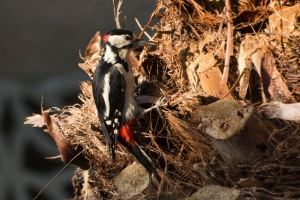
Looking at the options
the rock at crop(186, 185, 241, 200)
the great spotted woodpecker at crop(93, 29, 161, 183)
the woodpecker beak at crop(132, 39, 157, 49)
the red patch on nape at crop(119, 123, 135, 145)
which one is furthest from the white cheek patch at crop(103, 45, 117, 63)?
the rock at crop(186, 185, 241, 200)

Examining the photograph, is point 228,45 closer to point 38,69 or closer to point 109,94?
point 109,94

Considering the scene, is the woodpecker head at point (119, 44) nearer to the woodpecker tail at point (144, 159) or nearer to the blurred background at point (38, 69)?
the woodpecker tail at point (144, 159)

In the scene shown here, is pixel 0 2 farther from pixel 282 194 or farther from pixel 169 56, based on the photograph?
pixel 282 194

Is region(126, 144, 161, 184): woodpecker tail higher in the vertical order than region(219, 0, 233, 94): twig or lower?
lower

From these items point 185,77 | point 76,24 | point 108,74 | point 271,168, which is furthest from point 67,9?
point 271,168

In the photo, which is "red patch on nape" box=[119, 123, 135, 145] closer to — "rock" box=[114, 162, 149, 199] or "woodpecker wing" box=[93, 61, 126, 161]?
"woodpecker wing" box=[93, 61, 126, 161]

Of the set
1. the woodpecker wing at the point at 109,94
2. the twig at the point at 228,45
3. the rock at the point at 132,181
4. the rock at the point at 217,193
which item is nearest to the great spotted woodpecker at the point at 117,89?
the woodpecker wing at the point at 109,94

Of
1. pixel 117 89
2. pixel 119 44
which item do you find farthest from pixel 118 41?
pixel 117 89
